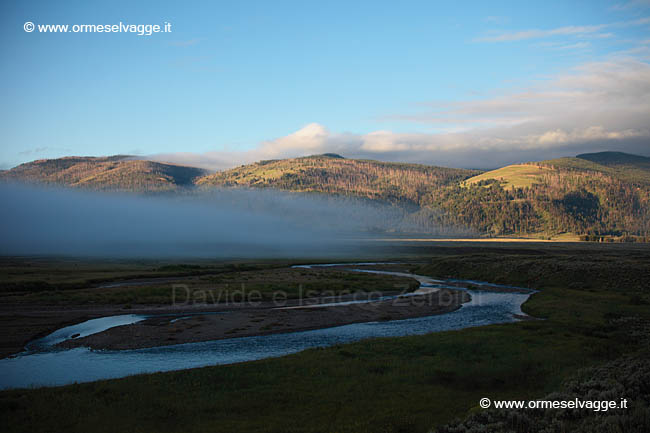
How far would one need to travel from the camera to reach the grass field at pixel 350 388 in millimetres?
20250

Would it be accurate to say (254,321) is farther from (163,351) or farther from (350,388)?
(350,388)

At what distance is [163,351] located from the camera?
35875mm

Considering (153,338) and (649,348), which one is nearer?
(649,348)

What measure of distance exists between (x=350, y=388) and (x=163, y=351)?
60.2 ft

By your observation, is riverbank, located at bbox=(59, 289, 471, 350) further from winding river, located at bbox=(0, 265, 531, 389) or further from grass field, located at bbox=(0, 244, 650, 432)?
grass field, located at bbox=(0, 244, 650, 432)

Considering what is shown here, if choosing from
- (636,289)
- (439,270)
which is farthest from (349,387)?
(439,270)

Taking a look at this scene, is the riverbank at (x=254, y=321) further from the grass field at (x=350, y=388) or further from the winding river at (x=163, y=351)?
the grass field at (x=350, y=388)

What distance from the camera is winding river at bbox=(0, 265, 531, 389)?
29516 mm

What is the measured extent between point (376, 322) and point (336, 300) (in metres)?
17.9

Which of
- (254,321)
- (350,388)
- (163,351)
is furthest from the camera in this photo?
(254,321)

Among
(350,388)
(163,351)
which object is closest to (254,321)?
(163,351)

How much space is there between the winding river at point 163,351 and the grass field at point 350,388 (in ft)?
16.4

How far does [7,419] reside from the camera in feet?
66.1

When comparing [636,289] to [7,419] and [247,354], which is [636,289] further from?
[7,419]
